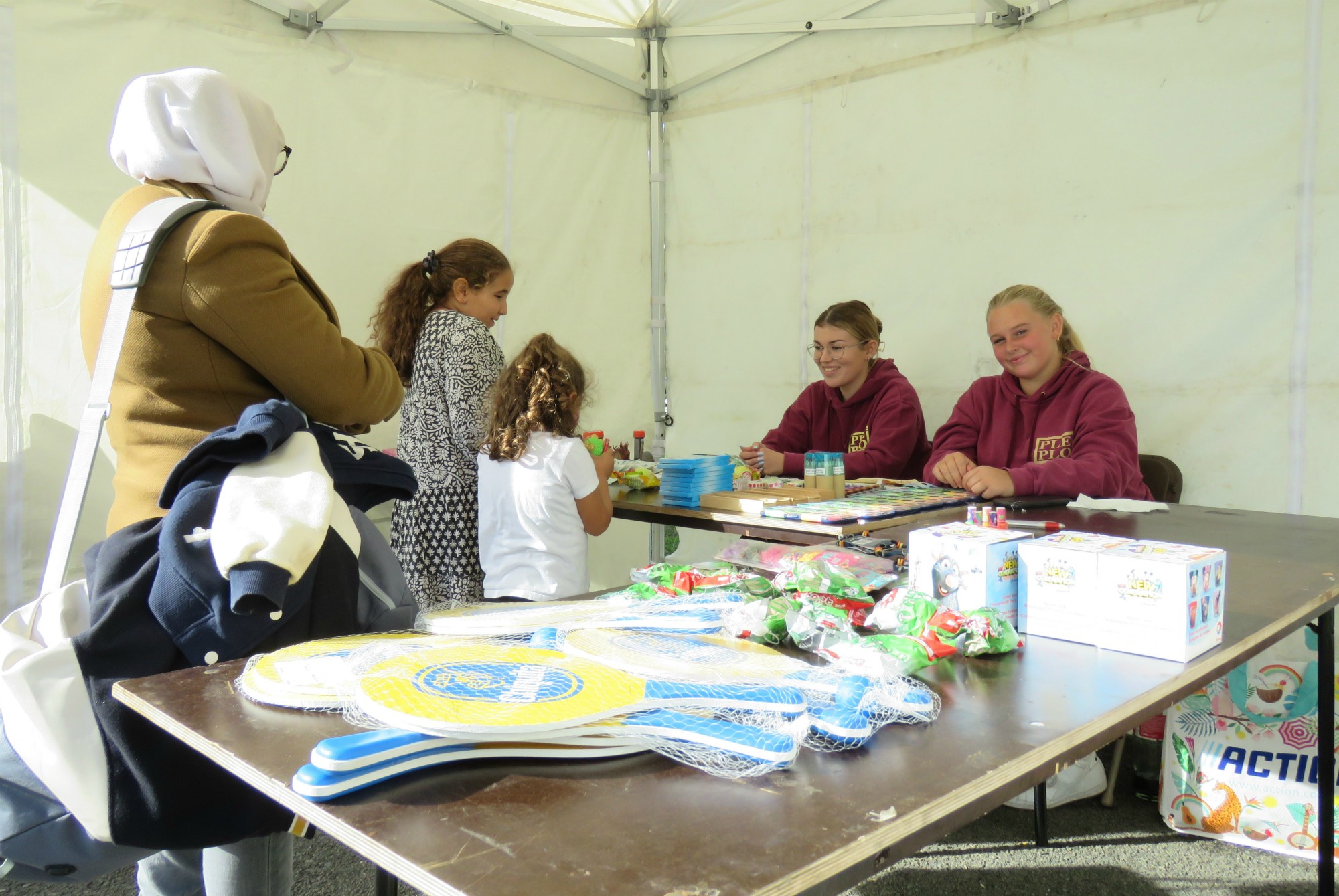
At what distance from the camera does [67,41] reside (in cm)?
299

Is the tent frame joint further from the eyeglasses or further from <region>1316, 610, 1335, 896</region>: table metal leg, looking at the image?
<region>1316, 610, 1335, 896</region>: table metal leg

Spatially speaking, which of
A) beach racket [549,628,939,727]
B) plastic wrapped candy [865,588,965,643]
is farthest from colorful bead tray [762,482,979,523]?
beach racket [549,628,939,727]

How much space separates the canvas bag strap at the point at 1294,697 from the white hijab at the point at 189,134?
266 cm

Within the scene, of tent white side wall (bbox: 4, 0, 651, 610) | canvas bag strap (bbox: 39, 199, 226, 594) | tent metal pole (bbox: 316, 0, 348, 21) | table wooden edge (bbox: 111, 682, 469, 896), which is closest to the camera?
table wooden edge (bbox: 111, 682, 469, 896)

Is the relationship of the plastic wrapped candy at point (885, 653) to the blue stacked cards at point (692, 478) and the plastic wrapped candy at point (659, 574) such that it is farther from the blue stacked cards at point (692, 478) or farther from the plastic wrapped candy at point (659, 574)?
the blue stacked cards at point (692, 478)

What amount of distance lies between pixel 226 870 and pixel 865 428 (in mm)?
3113

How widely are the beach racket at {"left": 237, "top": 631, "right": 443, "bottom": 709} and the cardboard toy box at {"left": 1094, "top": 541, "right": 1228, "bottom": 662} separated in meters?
0.84

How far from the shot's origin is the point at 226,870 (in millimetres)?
1268

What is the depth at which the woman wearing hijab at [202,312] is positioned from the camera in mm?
1237

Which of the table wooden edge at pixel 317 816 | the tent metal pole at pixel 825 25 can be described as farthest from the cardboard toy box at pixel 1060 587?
the tent metal pole at pixel 825 25

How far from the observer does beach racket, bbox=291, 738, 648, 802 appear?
691 millimetres

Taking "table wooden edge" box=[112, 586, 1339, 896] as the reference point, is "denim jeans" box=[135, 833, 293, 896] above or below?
below

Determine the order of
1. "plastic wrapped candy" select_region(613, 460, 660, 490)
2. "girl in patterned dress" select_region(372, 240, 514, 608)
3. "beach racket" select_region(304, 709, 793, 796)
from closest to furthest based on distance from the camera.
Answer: "beach racket" select_region(304, 709, 793, 796) < "girl in patterned dress" select_region(372, 240, 514, 608) < "plastic wrapped candy" select_region(613, 460, 660, 490)

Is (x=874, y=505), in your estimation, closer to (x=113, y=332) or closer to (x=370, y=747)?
(x=113, y=332)
